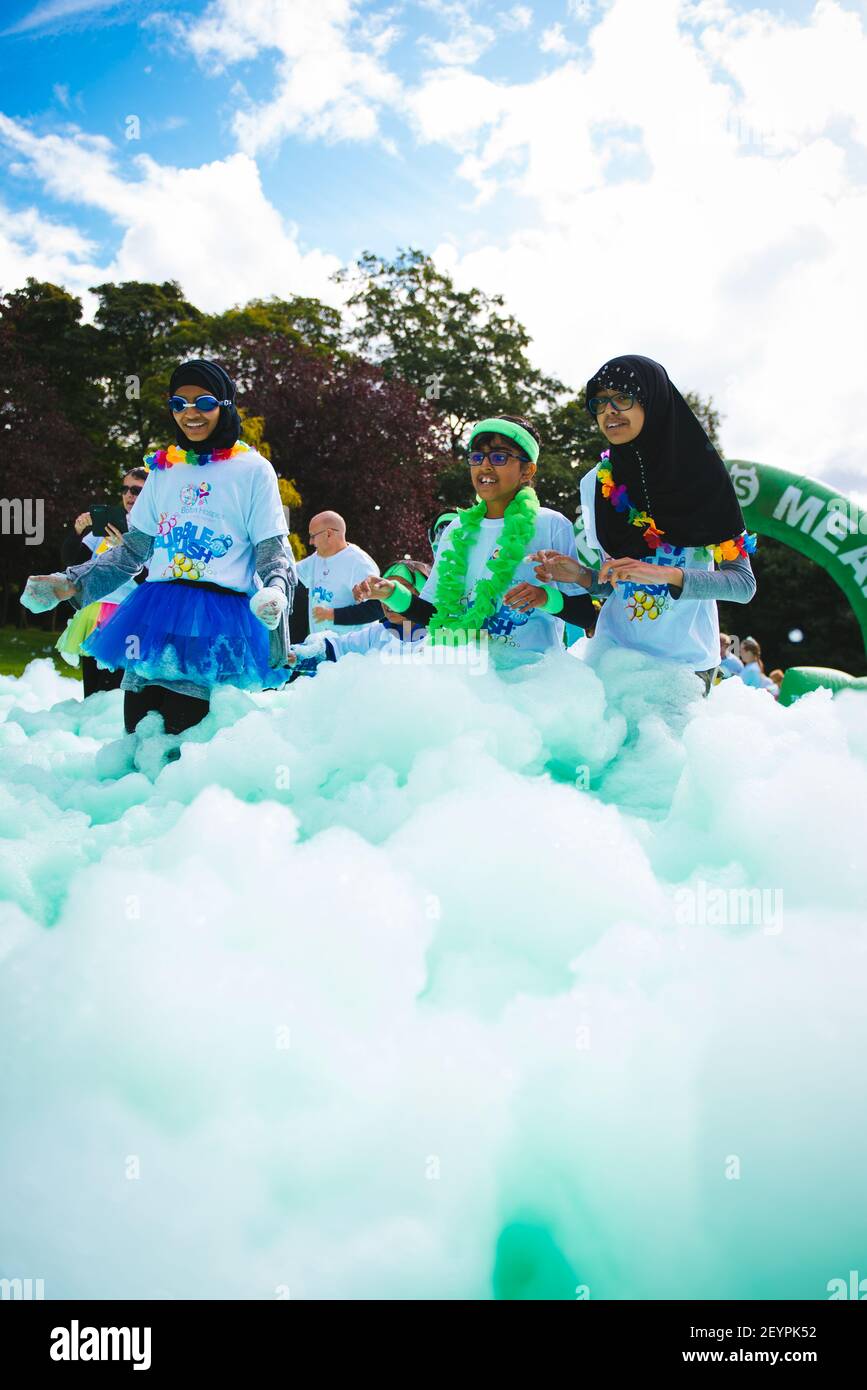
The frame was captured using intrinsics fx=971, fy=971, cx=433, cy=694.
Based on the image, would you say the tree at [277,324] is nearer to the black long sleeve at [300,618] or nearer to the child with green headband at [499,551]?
the black long sleeve at [300,618]

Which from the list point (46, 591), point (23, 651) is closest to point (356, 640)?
point (46, 591)

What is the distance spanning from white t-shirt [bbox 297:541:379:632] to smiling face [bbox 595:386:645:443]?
8.76 ft

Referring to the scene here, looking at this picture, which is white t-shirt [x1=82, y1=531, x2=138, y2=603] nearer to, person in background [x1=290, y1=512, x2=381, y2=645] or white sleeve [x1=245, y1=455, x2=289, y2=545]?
person in background [x1=290, y1=512, x2=381, y2=645]

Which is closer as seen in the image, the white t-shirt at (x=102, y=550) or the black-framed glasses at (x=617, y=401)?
the black-framed glasses at (x=617, y=401)

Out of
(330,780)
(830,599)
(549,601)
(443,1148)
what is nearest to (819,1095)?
(443,1148)

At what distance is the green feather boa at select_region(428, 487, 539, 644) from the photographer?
3037mm

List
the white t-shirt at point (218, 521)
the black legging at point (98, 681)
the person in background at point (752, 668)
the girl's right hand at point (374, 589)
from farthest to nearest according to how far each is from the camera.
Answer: the person in background at point (752, 668) < the black legging at point (98, 681) < the girl's right hand at point (374, 589) < the white t-shirt at point (218, 521)

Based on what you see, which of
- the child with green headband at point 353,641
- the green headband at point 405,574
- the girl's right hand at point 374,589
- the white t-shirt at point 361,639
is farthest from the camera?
the white t-shirt at point 361,639

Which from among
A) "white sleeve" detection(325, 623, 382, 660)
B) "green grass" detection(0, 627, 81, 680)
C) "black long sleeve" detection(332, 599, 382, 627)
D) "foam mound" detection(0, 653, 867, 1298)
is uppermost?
"black long sleeve" detection(332, 599, 382, 627)

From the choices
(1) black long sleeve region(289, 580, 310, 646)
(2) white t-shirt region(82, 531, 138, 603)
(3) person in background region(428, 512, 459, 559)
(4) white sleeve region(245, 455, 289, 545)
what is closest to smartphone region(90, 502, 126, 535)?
(2) white t-shirt region(82, 531, 138, 603)

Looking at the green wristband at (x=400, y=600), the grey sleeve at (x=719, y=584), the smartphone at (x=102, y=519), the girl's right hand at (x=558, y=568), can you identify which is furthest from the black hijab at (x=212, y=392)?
the smartphone at (x=102, y=519)

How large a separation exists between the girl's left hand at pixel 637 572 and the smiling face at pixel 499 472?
69cm

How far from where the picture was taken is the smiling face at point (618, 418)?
2.66 metres
